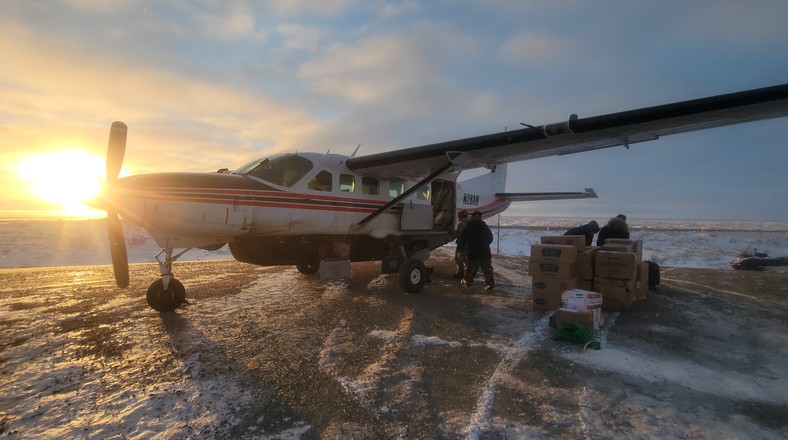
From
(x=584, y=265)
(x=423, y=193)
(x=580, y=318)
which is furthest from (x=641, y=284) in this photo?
(x=423, y=193)

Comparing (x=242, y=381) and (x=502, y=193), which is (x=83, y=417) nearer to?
(x=242, y=381)

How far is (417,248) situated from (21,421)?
8421mm

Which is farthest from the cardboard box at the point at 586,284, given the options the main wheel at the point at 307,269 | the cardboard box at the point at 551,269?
the main wheel at the point at 307,269

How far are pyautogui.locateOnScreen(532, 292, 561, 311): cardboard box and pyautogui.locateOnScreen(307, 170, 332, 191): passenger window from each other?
16.2ft

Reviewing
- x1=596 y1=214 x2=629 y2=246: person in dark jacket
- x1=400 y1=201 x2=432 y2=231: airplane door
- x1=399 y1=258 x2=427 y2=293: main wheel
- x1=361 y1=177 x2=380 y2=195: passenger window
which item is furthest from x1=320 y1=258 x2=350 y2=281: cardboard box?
x1=596 y1=214 x2=629 y2=246: person in dark jacket

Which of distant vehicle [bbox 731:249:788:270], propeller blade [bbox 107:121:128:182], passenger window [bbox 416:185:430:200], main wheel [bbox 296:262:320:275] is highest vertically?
propeller blade [bbox 107:121:128:182]

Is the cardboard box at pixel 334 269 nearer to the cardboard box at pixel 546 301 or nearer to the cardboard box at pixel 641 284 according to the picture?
the cardboard box at pixel 546 301

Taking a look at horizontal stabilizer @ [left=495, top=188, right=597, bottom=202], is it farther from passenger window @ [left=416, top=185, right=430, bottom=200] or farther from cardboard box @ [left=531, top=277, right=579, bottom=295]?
cardboard box @ [left=531, top=277, right=579, bottom=295]

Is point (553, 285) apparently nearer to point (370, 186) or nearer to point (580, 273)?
point (580, 273)

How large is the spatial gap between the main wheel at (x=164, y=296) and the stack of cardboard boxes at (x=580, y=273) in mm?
6509

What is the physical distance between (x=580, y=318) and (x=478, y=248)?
12.9 feet

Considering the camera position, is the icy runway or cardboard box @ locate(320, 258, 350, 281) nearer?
the icy runway

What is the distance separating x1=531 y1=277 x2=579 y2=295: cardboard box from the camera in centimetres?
643

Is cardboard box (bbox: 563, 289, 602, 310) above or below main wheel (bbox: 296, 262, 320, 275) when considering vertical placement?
above
